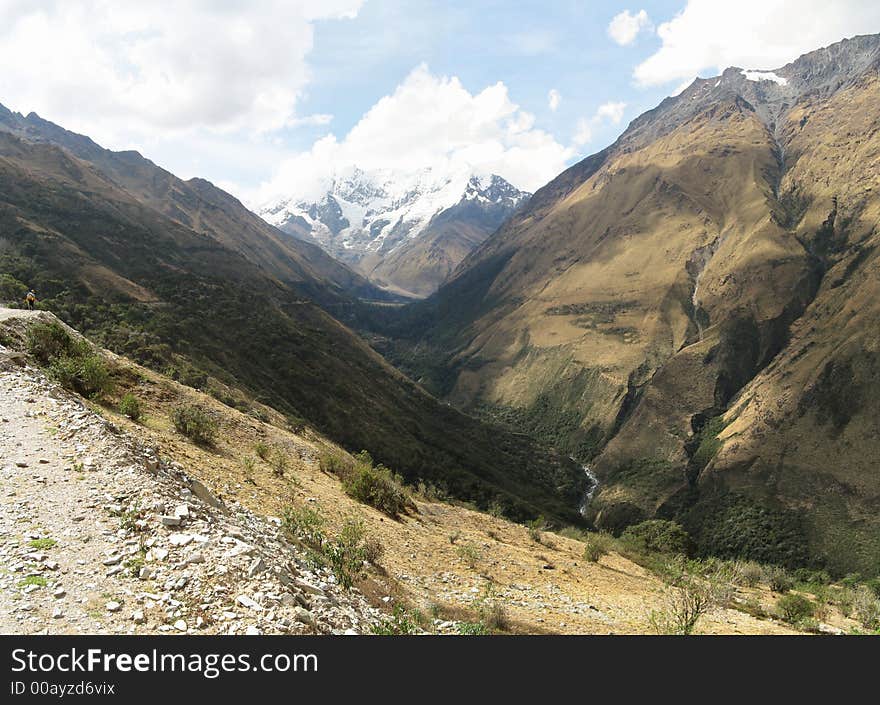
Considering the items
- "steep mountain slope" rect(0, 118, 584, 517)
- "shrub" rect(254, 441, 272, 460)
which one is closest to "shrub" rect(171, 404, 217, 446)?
"shrub" rect(254, 441, 272, 460)

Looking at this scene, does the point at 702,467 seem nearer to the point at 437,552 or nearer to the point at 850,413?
the point at 850,413

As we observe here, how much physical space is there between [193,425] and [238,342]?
56.5 meters

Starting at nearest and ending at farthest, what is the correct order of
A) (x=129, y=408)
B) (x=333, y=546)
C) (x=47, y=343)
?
1. (x=333, y=546)
2. (x=129, y=408)
3. (x=47, y=343)

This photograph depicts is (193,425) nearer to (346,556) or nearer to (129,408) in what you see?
(129,408)

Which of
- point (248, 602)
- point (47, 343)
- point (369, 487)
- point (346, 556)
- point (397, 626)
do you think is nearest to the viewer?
point (248, 602)

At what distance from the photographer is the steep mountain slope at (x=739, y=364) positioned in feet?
295

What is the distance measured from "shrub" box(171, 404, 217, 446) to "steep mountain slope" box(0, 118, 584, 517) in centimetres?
2027

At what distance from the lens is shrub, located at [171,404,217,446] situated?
64.1 feet

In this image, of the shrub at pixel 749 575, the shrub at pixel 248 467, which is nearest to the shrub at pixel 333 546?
the shrub at pixel 248 467

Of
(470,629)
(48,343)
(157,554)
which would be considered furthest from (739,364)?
(157,554)

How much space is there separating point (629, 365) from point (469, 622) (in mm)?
146138

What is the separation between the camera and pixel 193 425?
19797 millimetres

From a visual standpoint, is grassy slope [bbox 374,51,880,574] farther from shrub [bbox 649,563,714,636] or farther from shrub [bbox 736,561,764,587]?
shrub [bbox 649,563,714,636]

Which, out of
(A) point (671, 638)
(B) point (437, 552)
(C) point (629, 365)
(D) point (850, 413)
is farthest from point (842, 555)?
(A) point (671, 638)
